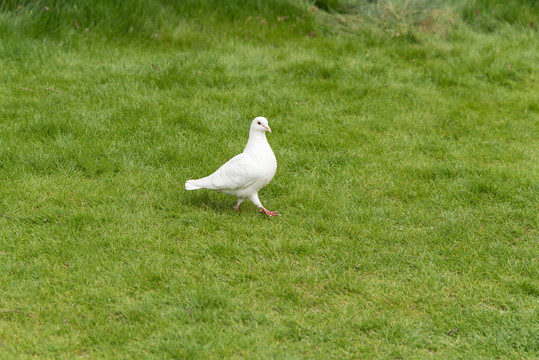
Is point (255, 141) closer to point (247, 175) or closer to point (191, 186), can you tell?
point (247, 175)

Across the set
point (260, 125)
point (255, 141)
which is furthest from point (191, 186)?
point (260, 125)

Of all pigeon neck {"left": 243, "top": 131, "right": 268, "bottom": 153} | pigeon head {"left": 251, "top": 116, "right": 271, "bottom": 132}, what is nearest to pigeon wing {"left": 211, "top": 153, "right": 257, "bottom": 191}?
pigeon neck {"left": 243, "top": 131, "right": 268, "bottom": 153}

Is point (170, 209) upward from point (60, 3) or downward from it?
downward

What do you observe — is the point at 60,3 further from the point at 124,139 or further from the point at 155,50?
the point at 124,139

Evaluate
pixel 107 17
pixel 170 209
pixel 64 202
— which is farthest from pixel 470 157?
pixel 107 17

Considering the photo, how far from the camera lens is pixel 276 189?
561cm

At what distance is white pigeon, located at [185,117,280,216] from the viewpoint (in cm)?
487

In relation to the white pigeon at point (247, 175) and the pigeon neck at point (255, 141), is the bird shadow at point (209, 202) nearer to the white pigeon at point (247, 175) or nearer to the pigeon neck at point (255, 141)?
the white pigeon at point (247, 175)

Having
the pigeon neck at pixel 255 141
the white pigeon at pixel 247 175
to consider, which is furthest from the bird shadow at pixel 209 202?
the pigeon neck at pixel 255 141

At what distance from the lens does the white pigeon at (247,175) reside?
16.0 feet

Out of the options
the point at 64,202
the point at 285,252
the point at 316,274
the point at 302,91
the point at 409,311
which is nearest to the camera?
the point at 409,311

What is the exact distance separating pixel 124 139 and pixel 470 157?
3449 mm

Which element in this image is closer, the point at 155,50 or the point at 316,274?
the point at 316,274

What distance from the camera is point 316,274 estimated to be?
4359 millimetres
